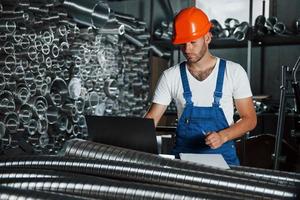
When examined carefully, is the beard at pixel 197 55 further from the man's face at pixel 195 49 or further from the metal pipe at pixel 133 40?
the metal pipe at pixel 133 40

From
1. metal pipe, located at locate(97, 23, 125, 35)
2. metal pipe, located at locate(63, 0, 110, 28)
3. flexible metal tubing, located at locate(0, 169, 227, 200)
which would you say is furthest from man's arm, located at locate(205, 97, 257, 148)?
metal pipe, located at locate(97, 23, 125, 35)

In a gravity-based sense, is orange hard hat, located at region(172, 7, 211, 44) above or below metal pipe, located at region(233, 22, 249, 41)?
below

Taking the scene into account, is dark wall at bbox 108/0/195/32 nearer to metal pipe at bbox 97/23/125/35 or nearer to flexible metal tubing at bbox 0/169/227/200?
metal pipe at bbox 97/23/125/35

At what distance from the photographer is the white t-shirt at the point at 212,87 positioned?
2.08m

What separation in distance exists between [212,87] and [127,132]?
683mm

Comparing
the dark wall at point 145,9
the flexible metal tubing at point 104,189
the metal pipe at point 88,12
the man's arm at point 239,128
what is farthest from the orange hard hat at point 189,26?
the dark wall at point 145,9

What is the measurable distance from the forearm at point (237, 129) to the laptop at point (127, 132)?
1.59 feet

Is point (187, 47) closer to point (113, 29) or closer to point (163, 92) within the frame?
point (163, 92)

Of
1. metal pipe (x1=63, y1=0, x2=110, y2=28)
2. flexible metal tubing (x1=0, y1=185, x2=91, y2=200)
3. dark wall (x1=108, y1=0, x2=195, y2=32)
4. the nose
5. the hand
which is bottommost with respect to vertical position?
the hand

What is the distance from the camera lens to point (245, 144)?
4.23 metres

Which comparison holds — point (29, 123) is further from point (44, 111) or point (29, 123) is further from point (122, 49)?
point (122, 49)

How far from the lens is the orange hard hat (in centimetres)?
203

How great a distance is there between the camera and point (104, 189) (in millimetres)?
1017

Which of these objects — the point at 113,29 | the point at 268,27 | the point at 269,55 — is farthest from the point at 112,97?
the point at 269,55
